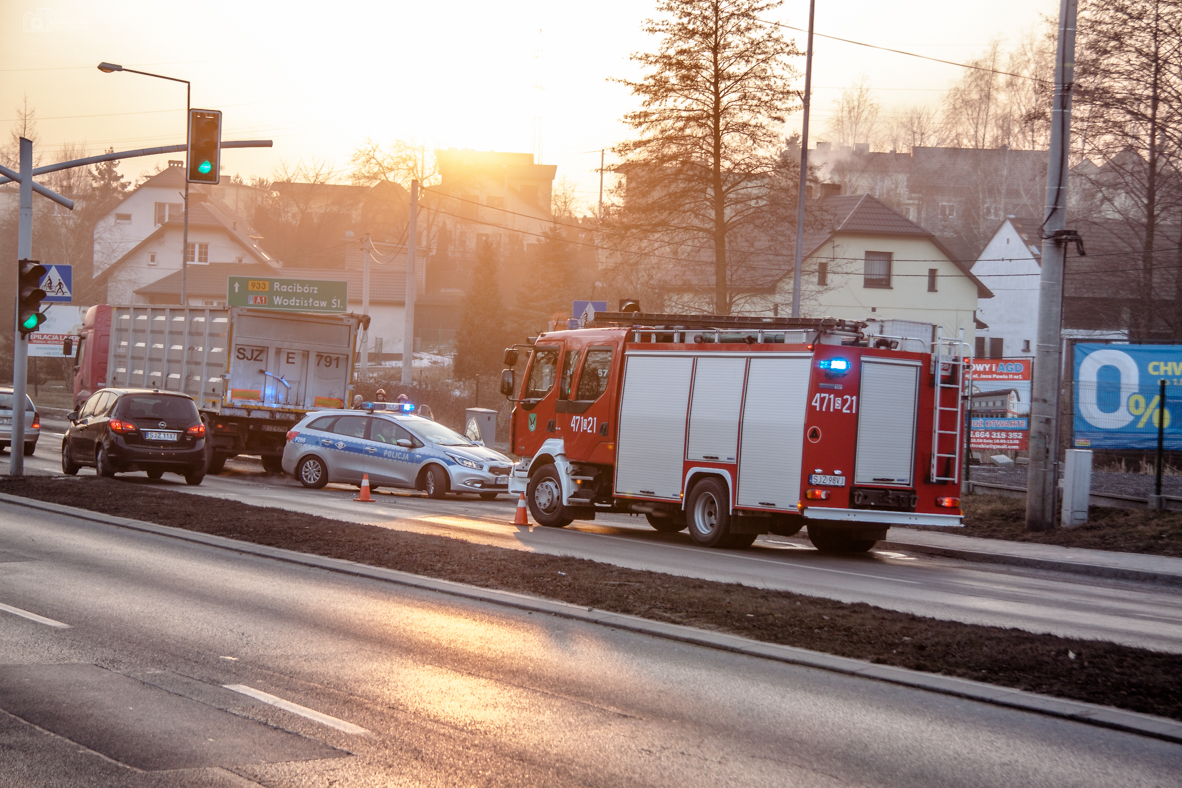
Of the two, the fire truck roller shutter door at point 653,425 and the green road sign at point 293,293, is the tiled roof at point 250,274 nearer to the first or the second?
the green road sign at point 293,293

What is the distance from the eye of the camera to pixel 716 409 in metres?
15.7

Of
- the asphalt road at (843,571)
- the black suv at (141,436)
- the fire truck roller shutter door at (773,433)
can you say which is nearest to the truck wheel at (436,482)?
the asphalt road at (843,571)

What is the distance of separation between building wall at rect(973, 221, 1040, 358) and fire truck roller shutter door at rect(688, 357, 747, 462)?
50.9 meters

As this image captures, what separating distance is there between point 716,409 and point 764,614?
6.68 m

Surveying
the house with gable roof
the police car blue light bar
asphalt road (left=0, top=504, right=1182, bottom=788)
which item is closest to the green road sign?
the police car blue light bar

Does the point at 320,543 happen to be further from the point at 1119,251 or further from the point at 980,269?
the point at 980,269

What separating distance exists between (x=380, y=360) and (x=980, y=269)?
1316 inches

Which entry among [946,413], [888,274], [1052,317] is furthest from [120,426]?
[888,274]

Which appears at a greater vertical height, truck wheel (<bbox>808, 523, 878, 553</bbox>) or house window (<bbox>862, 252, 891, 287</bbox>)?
house window (<bbox>862, 252, 891, 287</bbox>)

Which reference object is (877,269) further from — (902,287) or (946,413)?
(946,413)

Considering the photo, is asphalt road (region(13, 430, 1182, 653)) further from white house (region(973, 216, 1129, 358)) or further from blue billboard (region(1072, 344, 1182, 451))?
white house (region(973, 216, 1129, 358))

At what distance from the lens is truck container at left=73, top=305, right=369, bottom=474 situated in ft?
81.1

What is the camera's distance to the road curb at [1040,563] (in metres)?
14.1

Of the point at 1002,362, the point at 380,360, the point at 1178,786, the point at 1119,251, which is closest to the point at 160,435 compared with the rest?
the point at 1002,362
